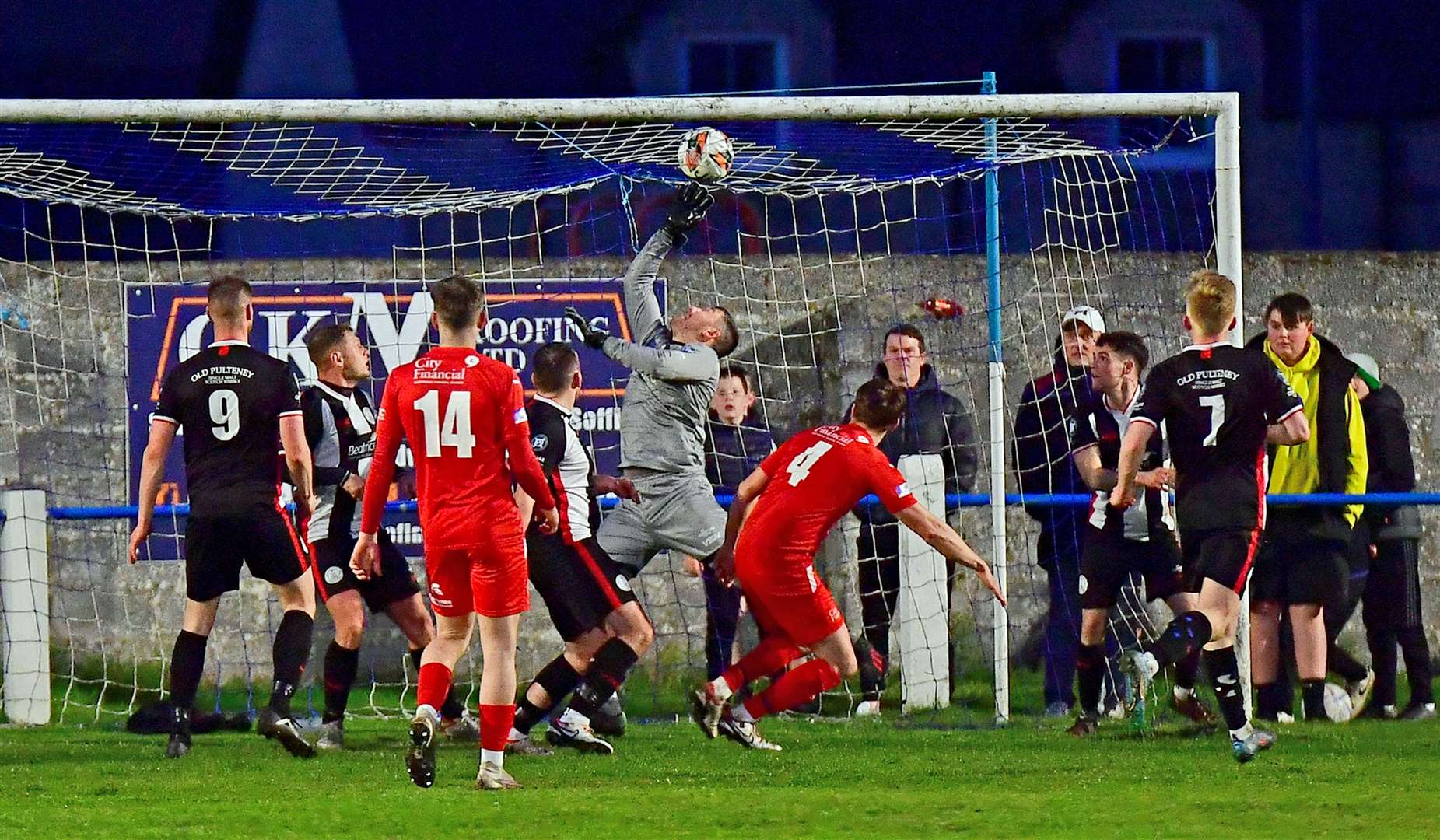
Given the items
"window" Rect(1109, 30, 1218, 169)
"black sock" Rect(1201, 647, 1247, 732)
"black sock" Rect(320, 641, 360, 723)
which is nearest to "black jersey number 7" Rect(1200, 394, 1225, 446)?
"black sock" Rect(1201, 647, 1247, 732)

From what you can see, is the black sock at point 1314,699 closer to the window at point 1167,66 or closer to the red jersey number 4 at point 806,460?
the red jersey number 4 at point 806,460

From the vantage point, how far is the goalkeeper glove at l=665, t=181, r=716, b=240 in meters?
7.45

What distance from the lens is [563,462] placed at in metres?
7.44

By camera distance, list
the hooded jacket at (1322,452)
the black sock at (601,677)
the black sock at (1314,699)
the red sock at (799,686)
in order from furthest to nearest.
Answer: the hooded jacket at (1322,452) < the black sock at (1314,699) < the black sock at (601,677) < the red sock at (799,686)

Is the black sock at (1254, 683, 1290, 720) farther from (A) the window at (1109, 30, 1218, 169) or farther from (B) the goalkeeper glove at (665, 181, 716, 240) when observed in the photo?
(A) the window at (1109, 30, 1218, 169)

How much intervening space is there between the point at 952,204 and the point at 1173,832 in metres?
5.75

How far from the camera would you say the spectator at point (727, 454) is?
29.9 ft

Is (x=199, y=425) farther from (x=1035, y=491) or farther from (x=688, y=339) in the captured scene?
(x=1035, y=491)

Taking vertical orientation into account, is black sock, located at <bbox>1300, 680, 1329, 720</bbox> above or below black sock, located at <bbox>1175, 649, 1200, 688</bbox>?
below

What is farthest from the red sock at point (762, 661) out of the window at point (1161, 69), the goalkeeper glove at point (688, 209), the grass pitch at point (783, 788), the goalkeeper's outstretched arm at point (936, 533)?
the window at point (1161, 69)

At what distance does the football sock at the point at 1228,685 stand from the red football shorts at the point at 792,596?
4.42 feet

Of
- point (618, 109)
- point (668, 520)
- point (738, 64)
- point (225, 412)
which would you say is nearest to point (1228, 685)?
point (668, 520)

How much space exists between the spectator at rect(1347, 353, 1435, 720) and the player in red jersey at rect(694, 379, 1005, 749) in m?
2.68

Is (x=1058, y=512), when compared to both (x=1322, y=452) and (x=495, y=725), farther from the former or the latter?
(x=495, y=725)
